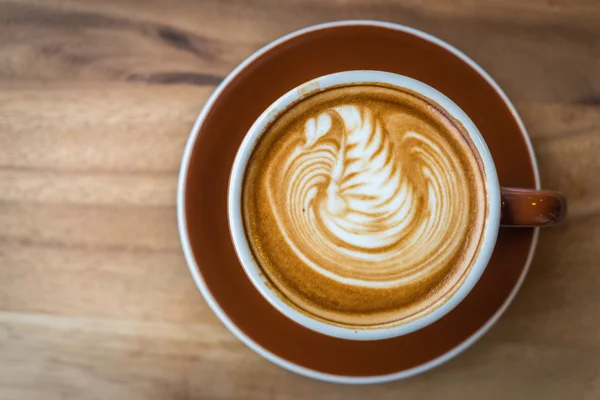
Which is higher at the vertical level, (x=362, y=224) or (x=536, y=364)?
(x=362, y=224)

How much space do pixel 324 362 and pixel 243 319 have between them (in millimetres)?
214

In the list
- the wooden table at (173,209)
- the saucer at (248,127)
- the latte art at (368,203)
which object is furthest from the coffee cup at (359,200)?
the wooden table at (173,209)

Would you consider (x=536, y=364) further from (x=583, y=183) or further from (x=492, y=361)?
(x=583, y=183)

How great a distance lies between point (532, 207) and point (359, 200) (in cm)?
34

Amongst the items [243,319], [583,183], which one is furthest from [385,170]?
[583,183]

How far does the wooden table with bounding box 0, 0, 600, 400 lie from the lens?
1221 millimetres

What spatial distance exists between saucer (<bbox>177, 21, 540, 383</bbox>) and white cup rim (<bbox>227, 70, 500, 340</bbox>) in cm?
14

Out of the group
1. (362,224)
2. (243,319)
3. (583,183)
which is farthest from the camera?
(583,183)

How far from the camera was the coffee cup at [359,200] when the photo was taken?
3.23 ft

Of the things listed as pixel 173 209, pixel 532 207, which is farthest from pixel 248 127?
pixel 532 207

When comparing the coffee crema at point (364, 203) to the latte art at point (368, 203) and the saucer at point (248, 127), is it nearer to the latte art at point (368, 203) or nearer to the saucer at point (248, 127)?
the latte art at point (368, 203)

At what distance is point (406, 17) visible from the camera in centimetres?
123

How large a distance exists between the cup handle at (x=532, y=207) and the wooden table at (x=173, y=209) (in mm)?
314

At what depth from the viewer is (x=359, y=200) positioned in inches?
39.2
